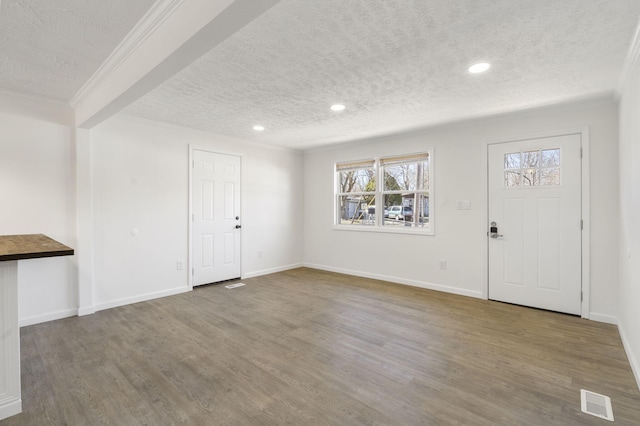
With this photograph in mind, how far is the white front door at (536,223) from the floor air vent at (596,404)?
1838 mm

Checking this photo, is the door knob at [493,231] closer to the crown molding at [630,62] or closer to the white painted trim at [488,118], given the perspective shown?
the white painted trim at [488,118]

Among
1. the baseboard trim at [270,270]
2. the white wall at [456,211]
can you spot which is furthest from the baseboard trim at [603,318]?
the baseboard trim at [270,270]

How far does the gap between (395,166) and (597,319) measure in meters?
3.27

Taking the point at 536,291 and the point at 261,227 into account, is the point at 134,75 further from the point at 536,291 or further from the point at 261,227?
the point at 536,291

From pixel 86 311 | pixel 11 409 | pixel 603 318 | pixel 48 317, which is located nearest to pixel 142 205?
pixel 86 311

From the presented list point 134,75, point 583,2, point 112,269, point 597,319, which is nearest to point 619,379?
point 597,319

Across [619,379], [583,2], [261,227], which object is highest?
[583,2]

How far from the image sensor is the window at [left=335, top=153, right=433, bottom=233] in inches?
193

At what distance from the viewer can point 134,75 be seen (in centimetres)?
222

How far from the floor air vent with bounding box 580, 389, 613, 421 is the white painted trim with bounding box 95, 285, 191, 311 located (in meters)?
4.56

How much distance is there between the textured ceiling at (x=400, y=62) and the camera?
73.5 inches

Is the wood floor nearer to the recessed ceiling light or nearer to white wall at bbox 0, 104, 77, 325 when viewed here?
white wall at bbox 0, 104, 77, 325

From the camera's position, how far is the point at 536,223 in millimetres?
3787

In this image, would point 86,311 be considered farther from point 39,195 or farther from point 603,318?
point 603,318
